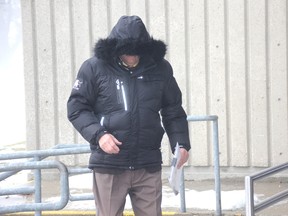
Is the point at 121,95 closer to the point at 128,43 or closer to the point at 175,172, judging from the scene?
the point at 128,43

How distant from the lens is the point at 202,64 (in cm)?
807

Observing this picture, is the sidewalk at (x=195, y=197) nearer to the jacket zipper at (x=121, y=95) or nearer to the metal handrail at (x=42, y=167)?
the metal handrail at (x=42, y=167)

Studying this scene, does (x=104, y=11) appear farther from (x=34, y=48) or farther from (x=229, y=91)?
(x=229, y=91)

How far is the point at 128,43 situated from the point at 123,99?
341 millimetres

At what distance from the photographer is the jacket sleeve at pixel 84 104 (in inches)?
155

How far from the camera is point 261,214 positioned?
6398 millimetres

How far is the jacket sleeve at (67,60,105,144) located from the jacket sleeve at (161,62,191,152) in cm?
47

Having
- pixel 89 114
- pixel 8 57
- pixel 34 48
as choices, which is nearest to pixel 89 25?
pixel 34 48

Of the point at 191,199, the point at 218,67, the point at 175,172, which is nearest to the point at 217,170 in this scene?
the point at 191,199

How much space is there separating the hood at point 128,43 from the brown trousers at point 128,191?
0.72m

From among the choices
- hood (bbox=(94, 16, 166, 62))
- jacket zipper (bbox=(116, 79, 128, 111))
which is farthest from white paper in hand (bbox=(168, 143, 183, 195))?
hood (bbox=(94, 16, 166, 62))

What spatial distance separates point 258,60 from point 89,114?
4276 mm

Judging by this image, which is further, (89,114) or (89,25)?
(89,25)

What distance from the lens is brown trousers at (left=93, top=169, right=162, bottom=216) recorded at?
4047 millimetres
